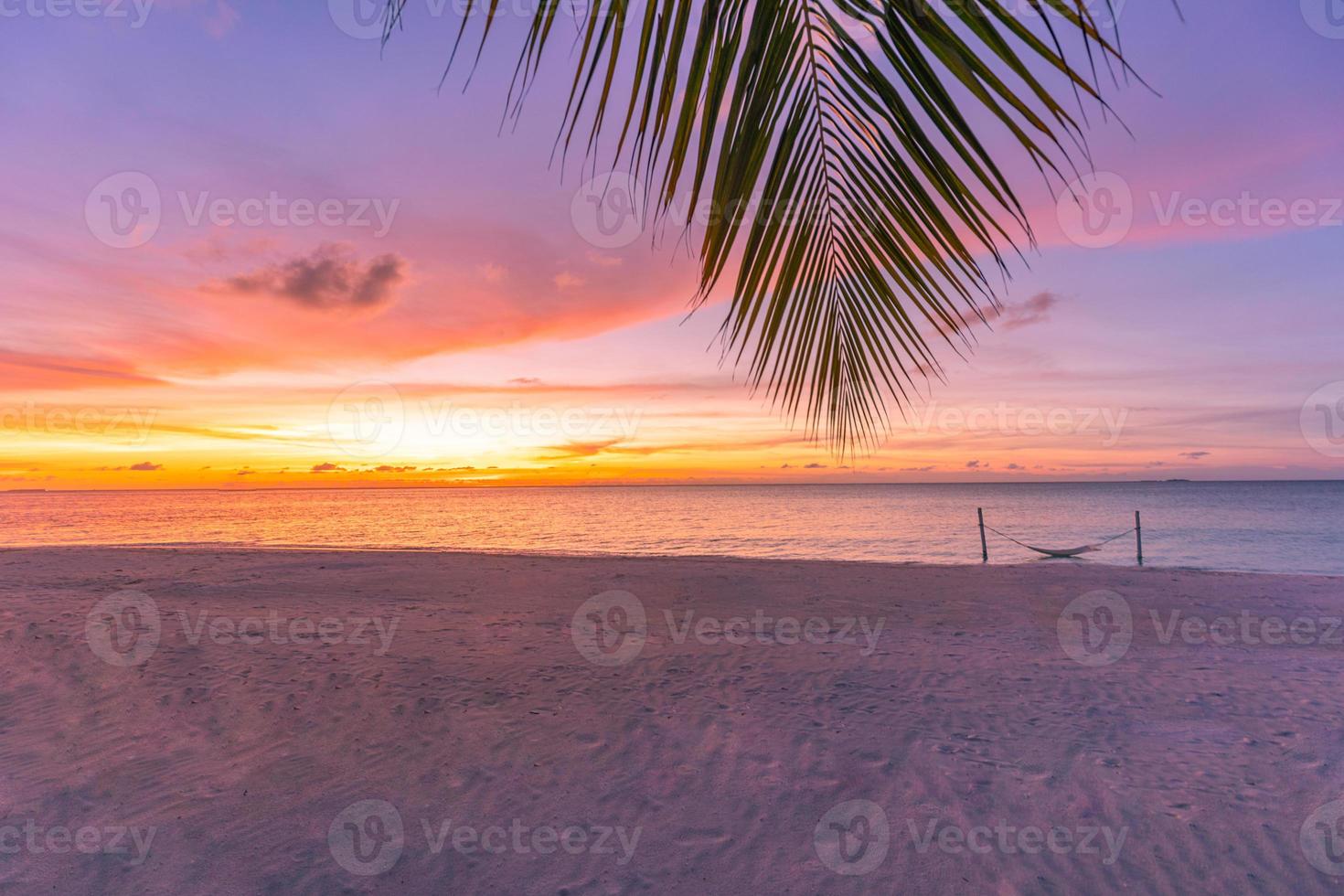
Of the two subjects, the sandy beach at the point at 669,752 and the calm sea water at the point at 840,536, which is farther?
the calm sea water at the point at 840,536

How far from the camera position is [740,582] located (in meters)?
14.3

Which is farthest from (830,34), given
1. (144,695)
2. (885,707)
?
(144,695)

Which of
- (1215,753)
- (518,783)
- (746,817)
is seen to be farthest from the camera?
(1215,753)

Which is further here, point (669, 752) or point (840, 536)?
point (840, 536)

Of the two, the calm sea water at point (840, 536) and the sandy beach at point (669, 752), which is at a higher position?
the calm sea water at point (840, 536)

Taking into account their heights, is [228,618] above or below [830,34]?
below

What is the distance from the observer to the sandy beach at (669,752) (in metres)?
3.90

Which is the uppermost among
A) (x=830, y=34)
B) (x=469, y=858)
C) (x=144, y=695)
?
(x=830, y=34)

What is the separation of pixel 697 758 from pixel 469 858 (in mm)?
1942

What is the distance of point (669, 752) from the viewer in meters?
5.42

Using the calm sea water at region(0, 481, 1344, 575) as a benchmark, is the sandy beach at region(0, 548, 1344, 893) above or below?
below

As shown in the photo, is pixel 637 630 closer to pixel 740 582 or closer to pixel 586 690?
pixel 586 690

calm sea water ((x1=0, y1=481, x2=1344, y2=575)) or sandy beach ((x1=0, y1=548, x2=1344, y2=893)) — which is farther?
calm sea water ((x1=0, y1=481, x2=1344, y2=575))

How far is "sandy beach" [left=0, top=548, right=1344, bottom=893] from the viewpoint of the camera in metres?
3.90
